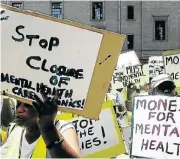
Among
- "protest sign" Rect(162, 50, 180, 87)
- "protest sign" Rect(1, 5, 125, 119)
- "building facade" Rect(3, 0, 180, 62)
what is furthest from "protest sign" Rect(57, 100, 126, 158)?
"building facade" Rect(3, 0, 180, 62)

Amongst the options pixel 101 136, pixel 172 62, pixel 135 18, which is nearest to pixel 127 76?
pixel 172 62

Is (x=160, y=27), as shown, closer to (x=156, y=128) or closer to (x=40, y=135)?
(x=156, y=128)

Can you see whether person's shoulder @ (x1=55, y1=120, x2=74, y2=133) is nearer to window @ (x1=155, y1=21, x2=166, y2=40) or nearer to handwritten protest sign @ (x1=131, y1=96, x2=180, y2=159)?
handwritten protest sign @ (x1=131, y1=96, x2=180, y2=159)

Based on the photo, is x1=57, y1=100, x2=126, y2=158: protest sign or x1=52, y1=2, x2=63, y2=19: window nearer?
x1=57, y1=100, x2=126, y2=158: protest sign

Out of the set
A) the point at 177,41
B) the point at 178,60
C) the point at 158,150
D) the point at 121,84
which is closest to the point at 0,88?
the point at 158,150

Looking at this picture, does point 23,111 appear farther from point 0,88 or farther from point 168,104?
point 168,104

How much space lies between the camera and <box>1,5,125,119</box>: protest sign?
8.39 ft

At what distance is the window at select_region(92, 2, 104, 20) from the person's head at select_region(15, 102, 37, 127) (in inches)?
1396

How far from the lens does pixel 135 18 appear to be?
37.2 metres

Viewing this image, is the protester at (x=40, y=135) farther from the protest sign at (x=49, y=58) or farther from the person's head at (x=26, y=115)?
the protest sign at (x=49, y=58)

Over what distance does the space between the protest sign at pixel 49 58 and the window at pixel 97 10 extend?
35412 mm

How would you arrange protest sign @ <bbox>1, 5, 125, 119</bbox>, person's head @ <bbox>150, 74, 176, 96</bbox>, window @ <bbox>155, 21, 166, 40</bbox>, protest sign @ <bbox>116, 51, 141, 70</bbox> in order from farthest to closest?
window @ <bbox>155, 21, 166, 40</bbox> → protest sign @ <bbox>116, 51, 141, 70</bbox> → person's head @ <bbox>150, 74, 176, 96</bbox> → protest sign @ <bbox>1, 5, 125, 119</bbox>

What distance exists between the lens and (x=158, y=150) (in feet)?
12.3

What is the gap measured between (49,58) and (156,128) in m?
1.45
